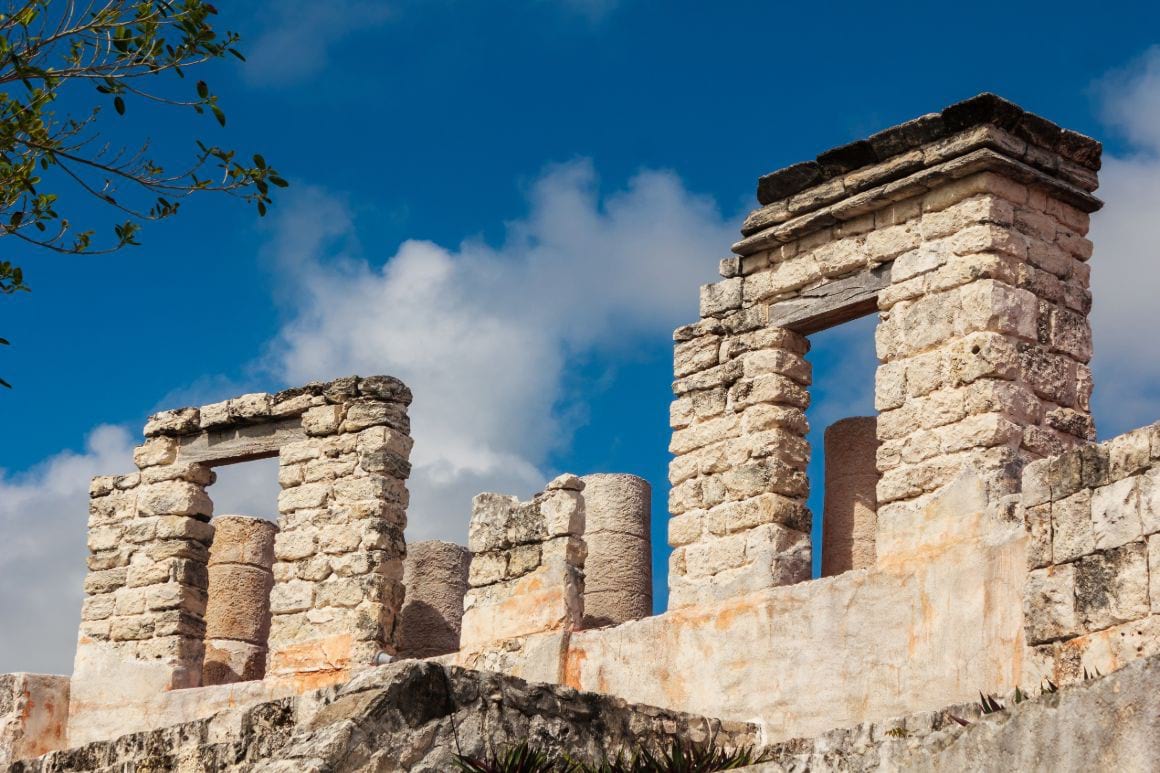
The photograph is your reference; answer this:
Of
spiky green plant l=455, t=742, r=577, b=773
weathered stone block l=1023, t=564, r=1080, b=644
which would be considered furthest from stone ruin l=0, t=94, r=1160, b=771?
spiky green plant l=455, t=742, r=577, b=773

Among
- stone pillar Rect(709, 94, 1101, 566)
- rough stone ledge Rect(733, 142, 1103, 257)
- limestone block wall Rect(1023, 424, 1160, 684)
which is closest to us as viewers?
limestone block wall Rect(1023, 424, 1160, 684)

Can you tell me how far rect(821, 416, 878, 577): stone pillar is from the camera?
12.1m

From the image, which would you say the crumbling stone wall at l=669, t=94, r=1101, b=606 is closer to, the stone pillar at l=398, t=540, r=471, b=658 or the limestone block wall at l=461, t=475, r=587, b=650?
the limestone block wall at l=461, t=475, r=587, b=650

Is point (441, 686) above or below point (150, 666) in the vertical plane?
below

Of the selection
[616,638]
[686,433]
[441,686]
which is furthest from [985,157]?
[441,686]

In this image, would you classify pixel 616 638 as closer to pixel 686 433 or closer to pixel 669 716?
pixel 686 433

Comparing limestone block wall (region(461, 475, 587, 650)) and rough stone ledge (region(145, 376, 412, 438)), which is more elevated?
rough stone ledge (region(145, 376, 412, 438))

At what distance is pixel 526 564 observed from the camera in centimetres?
1275

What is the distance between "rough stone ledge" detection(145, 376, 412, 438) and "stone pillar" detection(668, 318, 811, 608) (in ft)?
7.52

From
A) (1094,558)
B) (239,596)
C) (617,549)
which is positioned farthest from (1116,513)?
(239,596)

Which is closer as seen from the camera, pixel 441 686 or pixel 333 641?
pixel 441 686

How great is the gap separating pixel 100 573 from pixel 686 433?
501 centimetres

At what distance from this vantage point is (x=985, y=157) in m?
11.1

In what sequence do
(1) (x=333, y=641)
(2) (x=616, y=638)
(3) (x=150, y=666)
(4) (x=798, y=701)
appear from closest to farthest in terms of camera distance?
(4) (x=798, y=701)
(2) (x=616, y=638)
(1) (x=333, y=641)
(3) (x=150, y=666)
